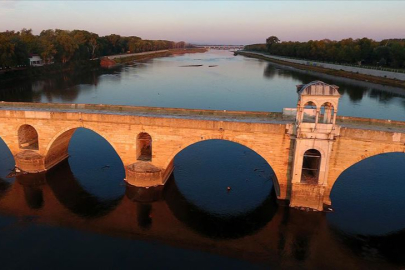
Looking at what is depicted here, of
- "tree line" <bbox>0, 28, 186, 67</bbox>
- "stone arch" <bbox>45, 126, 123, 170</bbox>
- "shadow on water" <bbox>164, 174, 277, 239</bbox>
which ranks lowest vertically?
"shadow on water" <bbox>164, 174, 277, 239</bbox>

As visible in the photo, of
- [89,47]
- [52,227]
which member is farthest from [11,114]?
[89,47]

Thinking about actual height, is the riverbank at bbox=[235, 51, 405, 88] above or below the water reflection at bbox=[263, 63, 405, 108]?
above

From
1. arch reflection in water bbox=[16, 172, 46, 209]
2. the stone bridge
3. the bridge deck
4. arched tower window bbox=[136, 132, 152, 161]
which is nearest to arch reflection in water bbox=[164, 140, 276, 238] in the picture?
the stone bridge

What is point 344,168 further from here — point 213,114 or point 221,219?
point 213,114

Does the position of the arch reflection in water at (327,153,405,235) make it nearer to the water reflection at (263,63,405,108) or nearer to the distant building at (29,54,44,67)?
the water reflection at (263,63,405,108)

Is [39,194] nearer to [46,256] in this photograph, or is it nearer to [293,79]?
[46,256]

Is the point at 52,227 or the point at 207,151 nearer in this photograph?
the point at 52,227

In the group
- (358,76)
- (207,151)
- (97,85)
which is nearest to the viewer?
(207,151)
